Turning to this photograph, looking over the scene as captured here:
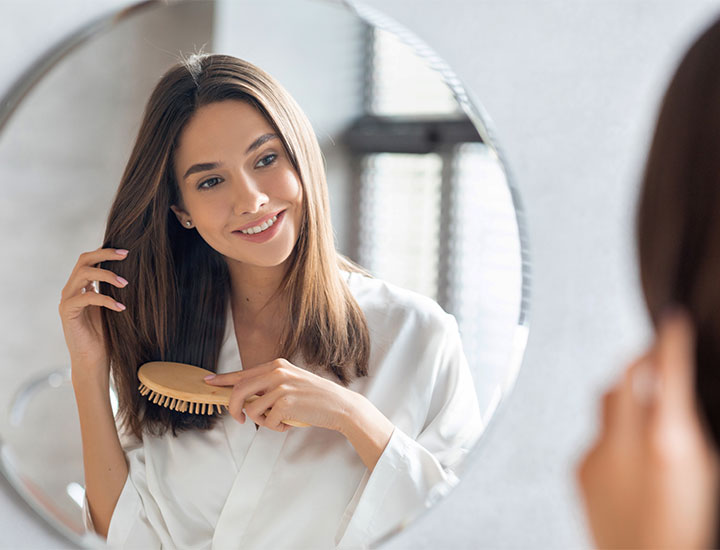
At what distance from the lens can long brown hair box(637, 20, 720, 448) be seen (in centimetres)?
35

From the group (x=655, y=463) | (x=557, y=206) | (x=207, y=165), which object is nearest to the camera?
(x=655, y=463)

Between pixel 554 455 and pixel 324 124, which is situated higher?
pixel 324 124

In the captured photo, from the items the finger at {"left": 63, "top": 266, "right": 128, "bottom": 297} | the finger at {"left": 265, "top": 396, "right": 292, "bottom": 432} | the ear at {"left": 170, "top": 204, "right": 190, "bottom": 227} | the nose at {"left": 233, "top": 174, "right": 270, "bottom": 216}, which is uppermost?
the nose at {"left": 233, "top": 174, "right": 270, "bottom": 216}

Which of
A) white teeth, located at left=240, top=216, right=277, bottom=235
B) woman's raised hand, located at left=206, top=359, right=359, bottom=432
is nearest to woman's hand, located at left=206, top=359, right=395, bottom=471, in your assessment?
woman's raised hand, located at left=206, top=359, right=359, bottom=432

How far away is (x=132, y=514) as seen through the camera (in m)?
0.55

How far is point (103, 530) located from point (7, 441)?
107mm

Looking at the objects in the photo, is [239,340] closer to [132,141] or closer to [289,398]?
[289,398]

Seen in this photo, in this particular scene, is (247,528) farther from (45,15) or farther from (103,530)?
(45,15)

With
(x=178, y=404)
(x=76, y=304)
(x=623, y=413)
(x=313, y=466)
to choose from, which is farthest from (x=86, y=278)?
(x=623, y=413)

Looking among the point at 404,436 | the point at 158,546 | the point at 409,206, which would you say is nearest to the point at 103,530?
the point at 158,546

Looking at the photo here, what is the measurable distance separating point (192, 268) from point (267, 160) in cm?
10

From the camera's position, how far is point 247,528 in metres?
0.54

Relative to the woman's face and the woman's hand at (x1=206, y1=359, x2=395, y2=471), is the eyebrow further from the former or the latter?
the woman's hand at (x1=206, y1=359, x2=395, y2=471)

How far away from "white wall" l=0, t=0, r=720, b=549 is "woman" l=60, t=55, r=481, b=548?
0.37 ft
